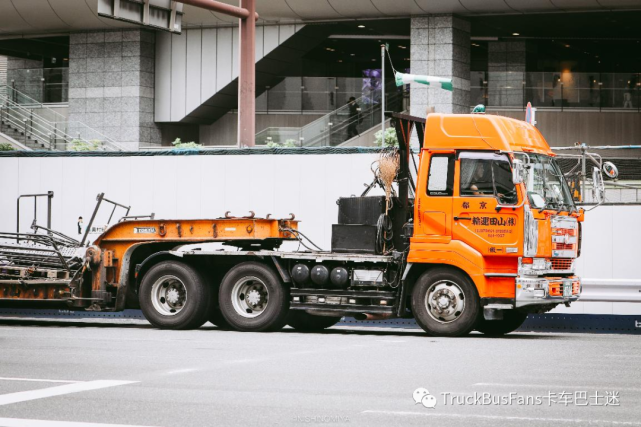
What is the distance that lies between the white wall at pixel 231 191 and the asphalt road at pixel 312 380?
3.32m

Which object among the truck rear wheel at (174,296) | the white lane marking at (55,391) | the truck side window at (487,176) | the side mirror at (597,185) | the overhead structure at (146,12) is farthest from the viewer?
the overhead structure at (146,12)

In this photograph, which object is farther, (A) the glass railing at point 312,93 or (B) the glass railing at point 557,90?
(A) the glass railing at point 312,93

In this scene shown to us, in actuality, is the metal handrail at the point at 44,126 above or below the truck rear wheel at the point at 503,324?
above

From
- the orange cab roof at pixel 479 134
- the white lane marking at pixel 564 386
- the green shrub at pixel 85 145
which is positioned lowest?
the white lane marking at pixel 564 386

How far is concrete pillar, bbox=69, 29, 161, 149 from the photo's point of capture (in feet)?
133

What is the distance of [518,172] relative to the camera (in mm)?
15531

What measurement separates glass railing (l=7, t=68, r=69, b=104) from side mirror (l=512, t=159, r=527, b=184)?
29161 mm

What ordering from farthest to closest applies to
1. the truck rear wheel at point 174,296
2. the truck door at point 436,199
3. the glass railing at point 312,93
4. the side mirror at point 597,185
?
the glass railing at point 312,93
the truck rear wheel at point 174,296
the side mirror at point 597,185
the truck door at point 436,199

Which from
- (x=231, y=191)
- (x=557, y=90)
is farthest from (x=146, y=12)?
(x=557, y=90)

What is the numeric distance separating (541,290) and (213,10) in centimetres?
923

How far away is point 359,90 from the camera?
38469mm

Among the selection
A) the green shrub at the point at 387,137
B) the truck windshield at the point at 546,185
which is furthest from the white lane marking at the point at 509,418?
the green shrub at the point at 387,137

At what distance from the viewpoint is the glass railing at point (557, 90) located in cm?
3797

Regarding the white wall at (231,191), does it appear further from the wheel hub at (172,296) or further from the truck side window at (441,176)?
the truck side window at (441,176)
